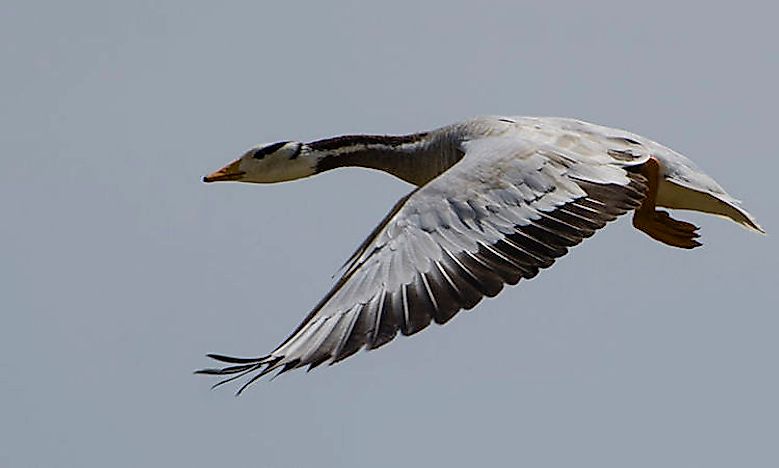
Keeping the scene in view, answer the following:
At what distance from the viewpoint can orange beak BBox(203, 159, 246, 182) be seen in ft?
59.9

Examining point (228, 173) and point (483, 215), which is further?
point (228, 173)

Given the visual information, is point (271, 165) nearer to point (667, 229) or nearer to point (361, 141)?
point (361, 141)

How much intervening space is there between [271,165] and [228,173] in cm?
47

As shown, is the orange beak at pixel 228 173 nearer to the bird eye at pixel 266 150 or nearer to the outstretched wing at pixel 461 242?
the bird eye at pixel 266 150

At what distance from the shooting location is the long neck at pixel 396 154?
1638 centimetres

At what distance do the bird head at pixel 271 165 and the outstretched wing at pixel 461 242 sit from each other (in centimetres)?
348

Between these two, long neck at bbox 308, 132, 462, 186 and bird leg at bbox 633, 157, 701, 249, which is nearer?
bird leg at bbox 633, 157, 701, 249

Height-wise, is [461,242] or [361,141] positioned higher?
[361,141]

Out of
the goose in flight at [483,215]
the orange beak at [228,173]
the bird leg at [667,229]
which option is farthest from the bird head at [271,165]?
the bird leg at [667,229]

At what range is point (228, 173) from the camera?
18.3m

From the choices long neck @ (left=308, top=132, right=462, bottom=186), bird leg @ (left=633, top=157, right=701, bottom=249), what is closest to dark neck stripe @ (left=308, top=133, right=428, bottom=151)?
long neck @ (left=308, top=132, right=462, bottom=186)

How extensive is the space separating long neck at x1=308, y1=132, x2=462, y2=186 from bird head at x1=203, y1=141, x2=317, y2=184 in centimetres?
13

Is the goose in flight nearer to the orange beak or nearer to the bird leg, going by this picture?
the bird leg

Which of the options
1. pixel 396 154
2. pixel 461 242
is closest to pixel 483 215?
pixel 461 242
